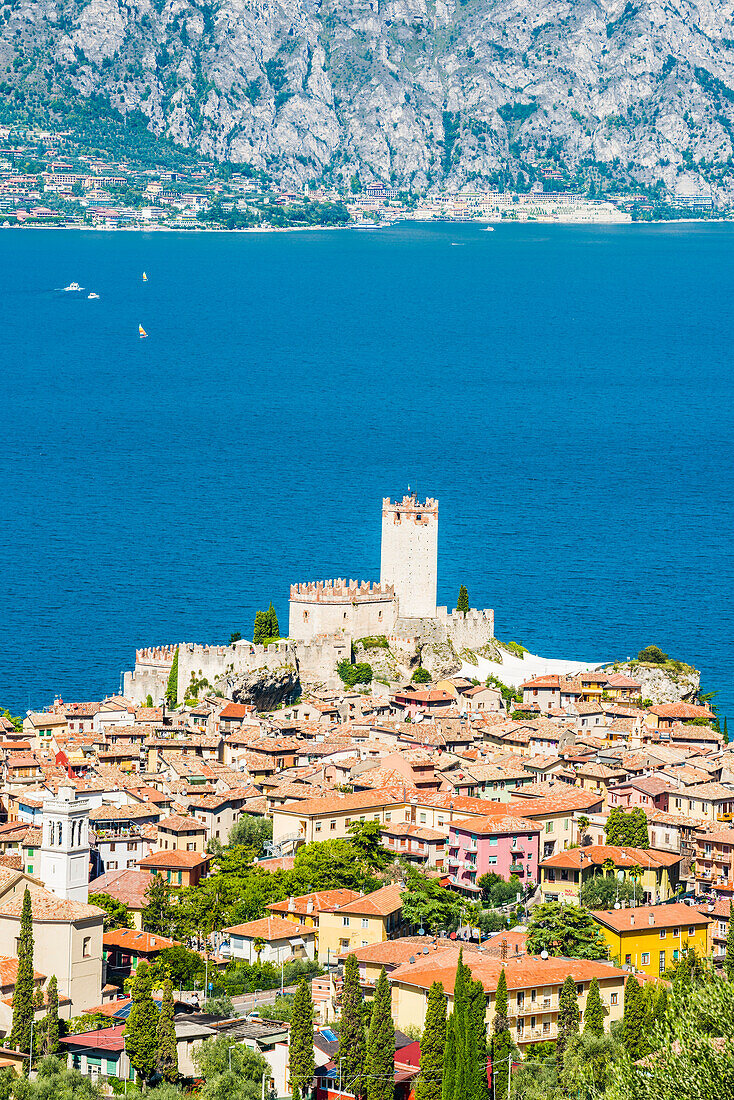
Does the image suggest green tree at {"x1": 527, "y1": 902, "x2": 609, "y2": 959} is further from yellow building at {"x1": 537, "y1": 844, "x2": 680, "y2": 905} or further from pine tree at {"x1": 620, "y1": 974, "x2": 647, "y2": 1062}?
pine tree at {"x1": 620, "y1": 974, "x2": 647, "y2": 1062}

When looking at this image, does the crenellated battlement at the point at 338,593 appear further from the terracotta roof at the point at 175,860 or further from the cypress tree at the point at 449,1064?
the cypress tree at the point at 449,1064

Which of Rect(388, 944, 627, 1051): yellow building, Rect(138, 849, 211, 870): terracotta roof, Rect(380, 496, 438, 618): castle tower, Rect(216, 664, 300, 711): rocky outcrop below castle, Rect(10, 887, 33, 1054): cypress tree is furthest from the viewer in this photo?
Rect(380, 496, 438, 618): castle tower


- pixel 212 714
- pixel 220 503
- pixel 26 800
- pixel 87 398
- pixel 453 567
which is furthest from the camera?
pixel 87 398

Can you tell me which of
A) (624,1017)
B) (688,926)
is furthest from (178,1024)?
(688,926)

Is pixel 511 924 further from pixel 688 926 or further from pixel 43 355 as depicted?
pixel 43 355

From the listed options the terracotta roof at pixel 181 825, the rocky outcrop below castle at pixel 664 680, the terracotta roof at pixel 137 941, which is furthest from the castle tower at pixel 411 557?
the terracotta roof at pixel 137 941

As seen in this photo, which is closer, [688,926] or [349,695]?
[688,926]

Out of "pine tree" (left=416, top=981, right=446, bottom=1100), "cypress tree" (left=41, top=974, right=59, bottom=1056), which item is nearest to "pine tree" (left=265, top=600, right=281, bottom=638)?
"cypress tree" (left=41, top=974, right=59, bottom=1056)
